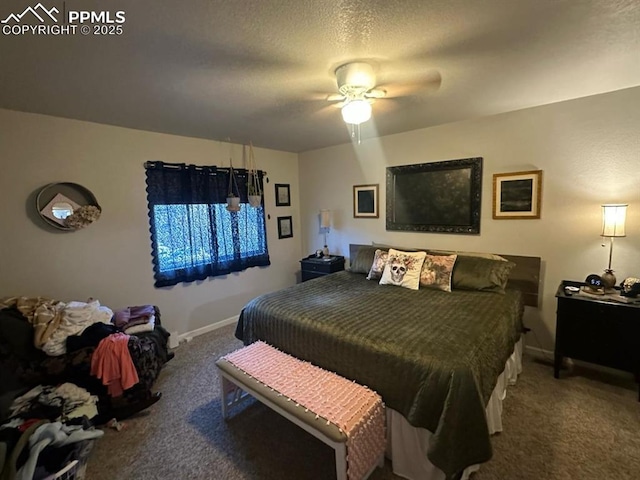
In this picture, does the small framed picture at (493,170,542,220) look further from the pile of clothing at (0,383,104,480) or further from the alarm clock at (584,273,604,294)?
the pile of clothing at (0,383,104,480)

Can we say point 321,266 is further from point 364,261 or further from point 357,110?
point 357,110

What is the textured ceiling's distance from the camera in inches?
51.3

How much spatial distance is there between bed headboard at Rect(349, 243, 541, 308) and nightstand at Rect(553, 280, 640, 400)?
338 millimetres

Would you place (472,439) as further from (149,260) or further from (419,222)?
(149,260)

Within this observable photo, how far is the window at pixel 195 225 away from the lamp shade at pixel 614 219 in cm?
365

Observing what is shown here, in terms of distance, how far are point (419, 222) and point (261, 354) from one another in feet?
7.80

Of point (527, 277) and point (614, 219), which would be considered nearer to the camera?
point (614, 219)

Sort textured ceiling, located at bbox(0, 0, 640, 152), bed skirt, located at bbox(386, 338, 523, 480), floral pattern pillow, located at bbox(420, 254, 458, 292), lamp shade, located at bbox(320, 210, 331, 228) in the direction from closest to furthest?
A: 1. textured ceiling, located at bbox(0, 0, 640, 152)
2. bed skirt, located at bbox(386, 338, 523, 480)
3. floral pattern pillow, located at bbox(420, 254, 458, 292)
4. lamp shade, located at bbox(320, 210, 331, 228)

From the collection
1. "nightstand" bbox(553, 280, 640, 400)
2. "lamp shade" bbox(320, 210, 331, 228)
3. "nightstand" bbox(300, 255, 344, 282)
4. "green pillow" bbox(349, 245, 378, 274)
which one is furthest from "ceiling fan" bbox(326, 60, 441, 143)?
"nightstand" bbox(300, 255, 344, 282)

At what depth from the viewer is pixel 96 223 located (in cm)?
280

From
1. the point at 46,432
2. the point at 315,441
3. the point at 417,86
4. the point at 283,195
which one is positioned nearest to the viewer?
the point at 46,432

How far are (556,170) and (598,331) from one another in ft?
4.62

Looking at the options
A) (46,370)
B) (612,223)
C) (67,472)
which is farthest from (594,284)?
(46,370)

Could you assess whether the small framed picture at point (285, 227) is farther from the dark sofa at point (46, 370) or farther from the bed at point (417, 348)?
the dark sofa at point (46, 370)
